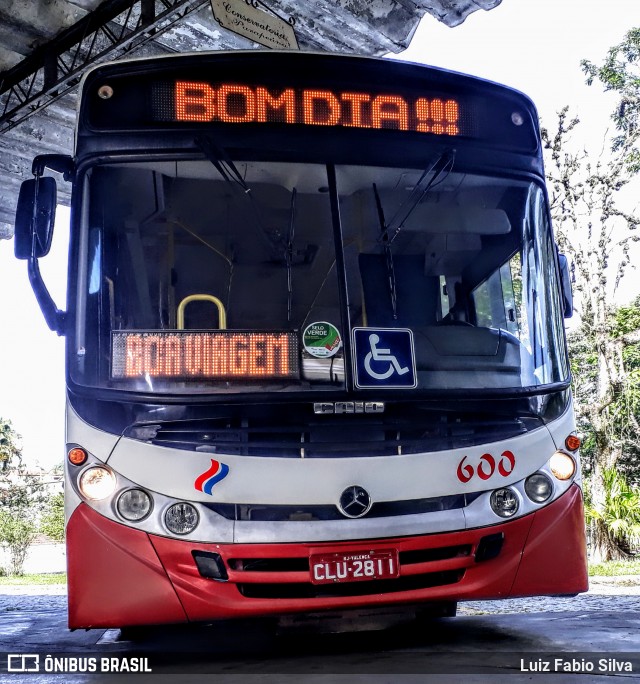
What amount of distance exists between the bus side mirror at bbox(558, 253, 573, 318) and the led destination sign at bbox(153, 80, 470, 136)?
93 cm

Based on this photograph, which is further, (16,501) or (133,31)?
(16,501)

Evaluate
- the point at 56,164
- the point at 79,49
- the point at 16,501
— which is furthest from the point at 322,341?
the point at 16,501

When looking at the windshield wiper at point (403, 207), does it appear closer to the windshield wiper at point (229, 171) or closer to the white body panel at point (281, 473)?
the windshield wiper at point (229, 171)

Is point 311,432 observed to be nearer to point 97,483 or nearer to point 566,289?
point 97,483

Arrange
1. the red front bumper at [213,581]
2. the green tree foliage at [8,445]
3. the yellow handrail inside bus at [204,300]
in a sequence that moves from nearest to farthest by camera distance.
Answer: the red front bumper at [213,581] < the yellow handrail inside bus at [204,300] < the green tree foliage at [8,445]

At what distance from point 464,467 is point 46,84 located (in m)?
8.32

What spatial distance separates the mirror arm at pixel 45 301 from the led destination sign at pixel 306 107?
94 centimetres

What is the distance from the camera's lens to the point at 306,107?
14.9 feet

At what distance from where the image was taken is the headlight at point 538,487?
424 cm

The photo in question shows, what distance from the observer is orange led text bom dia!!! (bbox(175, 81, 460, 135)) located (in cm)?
447

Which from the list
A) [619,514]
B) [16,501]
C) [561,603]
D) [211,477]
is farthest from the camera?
[16,501]

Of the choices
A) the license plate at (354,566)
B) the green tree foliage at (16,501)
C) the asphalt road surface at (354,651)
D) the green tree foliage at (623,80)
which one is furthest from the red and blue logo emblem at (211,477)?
the green tree foliage at (16,501)

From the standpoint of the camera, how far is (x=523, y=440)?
14.0 feet

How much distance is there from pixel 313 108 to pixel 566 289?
1652 mm
